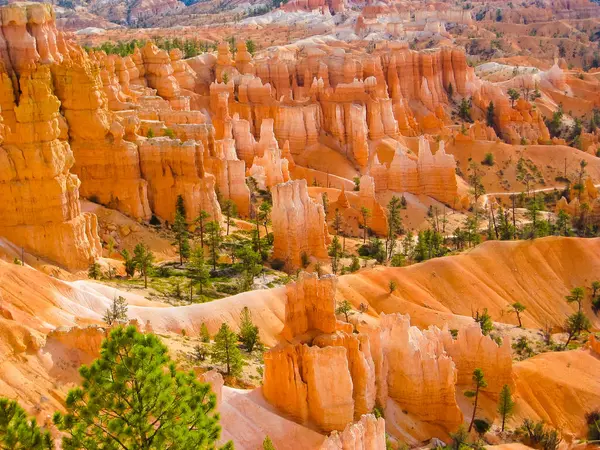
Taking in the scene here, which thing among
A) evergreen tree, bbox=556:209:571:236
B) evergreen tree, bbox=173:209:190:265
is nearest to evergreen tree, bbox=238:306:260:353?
evergreen tree, bbox=173:209:190:265

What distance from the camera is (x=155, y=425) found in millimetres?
21484

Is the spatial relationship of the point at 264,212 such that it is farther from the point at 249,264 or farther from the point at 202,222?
the point at 249,264

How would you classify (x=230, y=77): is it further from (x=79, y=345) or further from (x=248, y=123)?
(x=79, y=345)

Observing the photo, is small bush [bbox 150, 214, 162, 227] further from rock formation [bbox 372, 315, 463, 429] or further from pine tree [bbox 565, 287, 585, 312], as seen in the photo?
pine tree [bbox 565, 287, 585, 312]

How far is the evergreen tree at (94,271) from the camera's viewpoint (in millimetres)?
43094

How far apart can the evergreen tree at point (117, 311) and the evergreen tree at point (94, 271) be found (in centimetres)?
508

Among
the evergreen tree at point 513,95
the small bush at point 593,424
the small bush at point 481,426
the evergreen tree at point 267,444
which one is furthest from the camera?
the evergreen tree at point 513,95

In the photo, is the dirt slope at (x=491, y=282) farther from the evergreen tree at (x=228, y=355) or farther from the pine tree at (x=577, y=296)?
the evergreen tree at (x=228, y=355)

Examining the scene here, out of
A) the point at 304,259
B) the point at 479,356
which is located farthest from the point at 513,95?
the point at 479,356

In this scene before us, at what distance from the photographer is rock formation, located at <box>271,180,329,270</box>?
178ft

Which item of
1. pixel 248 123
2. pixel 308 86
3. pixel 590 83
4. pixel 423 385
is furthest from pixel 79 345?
pixel 590 83

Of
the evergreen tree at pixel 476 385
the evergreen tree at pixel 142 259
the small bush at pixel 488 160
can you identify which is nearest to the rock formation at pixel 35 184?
the evergreen tree at pixel 142 259

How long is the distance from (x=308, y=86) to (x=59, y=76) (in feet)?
163

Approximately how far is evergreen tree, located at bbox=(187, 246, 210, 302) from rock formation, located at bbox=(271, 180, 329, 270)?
7.13m
